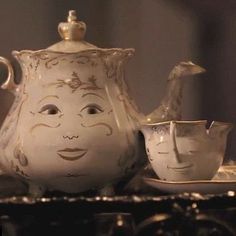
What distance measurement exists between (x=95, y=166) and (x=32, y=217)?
0.35ft

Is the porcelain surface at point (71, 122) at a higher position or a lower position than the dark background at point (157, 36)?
lower

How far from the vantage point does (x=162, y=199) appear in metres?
0.58

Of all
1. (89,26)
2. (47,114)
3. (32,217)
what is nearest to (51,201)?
(32,217)

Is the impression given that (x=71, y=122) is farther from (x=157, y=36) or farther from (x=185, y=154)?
(x=157, y=36)

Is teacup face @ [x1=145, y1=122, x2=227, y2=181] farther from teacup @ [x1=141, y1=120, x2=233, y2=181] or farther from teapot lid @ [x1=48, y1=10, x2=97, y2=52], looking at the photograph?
teapot lid @ [x1=48, y1=10, x2=97, y2=52]

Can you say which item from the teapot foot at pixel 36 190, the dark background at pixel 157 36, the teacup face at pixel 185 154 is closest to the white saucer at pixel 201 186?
the teacup face at pixel 185 154

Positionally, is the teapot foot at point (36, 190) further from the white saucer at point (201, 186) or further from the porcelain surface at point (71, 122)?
the white saucer at point (201, 186)

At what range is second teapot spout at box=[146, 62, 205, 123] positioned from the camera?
0.73m

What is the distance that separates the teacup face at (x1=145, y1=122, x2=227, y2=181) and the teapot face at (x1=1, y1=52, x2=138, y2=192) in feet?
0.12

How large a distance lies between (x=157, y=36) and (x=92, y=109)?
13.3 inches

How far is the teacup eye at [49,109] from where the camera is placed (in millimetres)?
677

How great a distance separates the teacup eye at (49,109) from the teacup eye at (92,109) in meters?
0.03

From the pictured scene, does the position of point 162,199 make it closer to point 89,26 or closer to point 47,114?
point 47,114

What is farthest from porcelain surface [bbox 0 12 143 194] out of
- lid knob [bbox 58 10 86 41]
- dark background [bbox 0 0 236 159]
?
dark background [bbox 0 0 236 159]
